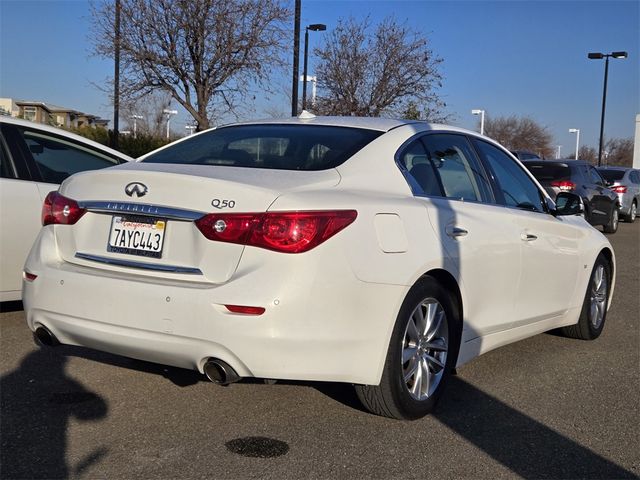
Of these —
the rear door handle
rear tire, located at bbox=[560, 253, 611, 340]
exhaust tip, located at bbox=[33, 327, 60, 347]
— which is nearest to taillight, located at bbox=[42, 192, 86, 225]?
exhaust tip, located at bbox=[33, 327, 60, 347]

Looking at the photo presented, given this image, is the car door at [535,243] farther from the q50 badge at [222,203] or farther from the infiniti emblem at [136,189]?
the infiniti emblem at [136,189]

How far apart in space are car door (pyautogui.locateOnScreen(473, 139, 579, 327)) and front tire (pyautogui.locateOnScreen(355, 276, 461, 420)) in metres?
0.87

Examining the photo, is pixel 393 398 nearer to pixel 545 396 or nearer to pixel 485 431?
pixel 485 431

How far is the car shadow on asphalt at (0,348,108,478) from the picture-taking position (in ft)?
10.7

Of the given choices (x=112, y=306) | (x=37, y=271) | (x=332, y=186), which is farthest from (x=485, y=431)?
(x=37, y=271)

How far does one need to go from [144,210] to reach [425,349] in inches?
66.2

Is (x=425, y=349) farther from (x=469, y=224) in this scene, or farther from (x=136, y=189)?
(x=136, y=189)

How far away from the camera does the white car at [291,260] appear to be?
3346mm

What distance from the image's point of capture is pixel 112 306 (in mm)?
3559

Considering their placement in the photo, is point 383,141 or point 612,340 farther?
point 612,340

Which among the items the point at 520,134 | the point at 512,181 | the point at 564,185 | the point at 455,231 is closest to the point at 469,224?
the point at 455,231

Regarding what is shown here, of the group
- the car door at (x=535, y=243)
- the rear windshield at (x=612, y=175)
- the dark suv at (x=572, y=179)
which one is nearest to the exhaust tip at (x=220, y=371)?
the car door at (x=535, y=243)

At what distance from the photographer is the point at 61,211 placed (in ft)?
12.9

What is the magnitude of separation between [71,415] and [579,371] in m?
3.35
